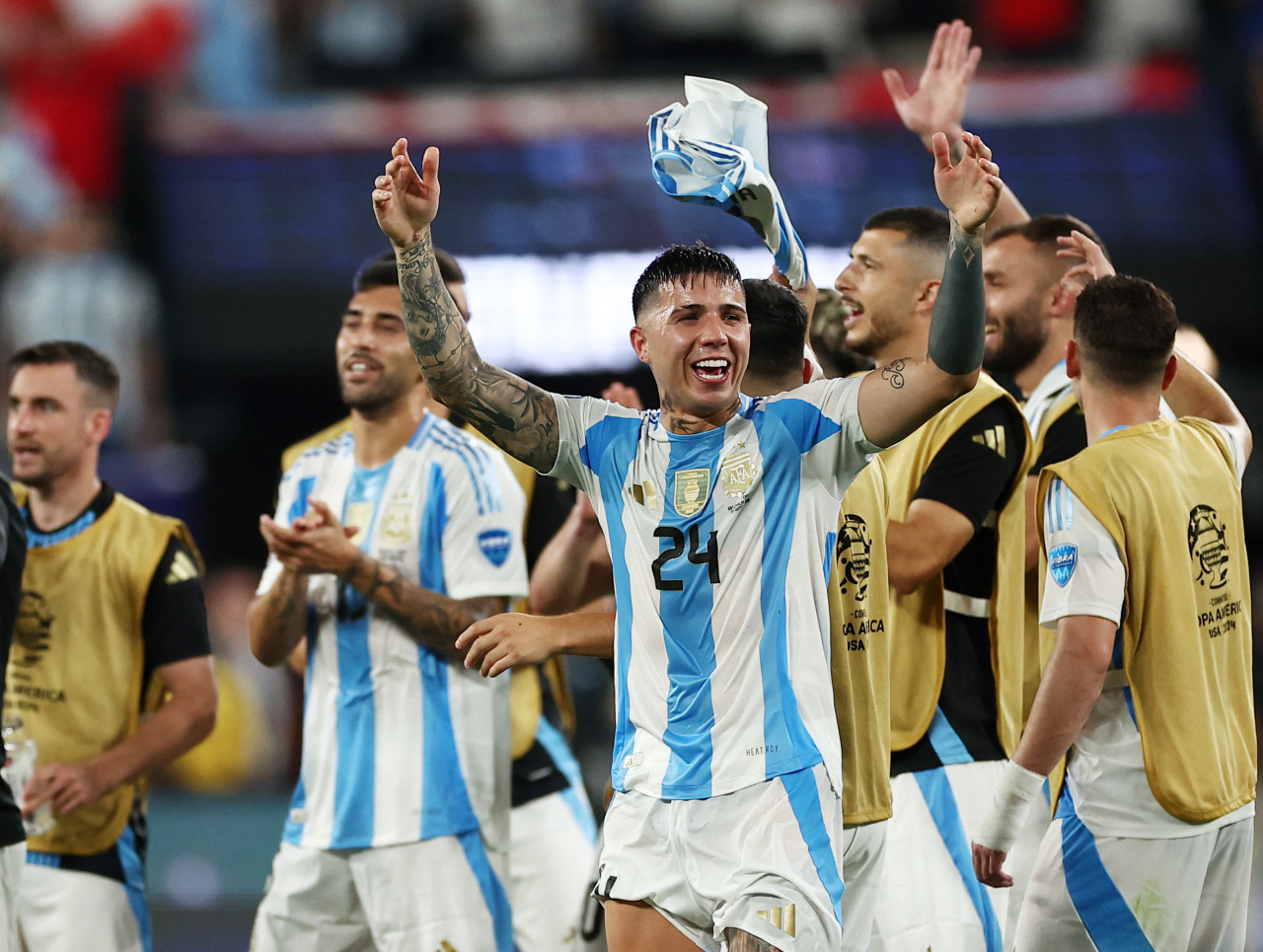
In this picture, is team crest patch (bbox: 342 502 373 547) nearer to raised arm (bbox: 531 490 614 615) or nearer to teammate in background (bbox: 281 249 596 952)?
teammate in background (bbox: 281 249 596 952)

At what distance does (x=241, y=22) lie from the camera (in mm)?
17078

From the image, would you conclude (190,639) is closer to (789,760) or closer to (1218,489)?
(789,760)

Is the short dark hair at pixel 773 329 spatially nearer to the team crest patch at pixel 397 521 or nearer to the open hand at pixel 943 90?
the team crest patch at pixel 397 521

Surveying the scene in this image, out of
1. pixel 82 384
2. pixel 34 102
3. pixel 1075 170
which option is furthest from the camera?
pixel 34 102

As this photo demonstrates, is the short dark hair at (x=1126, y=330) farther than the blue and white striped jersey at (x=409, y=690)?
No

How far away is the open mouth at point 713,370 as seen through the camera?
13.1 feet

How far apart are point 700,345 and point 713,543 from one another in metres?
0.51

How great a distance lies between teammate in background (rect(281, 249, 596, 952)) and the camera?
6.09 m

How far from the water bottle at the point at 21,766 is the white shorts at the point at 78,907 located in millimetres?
129

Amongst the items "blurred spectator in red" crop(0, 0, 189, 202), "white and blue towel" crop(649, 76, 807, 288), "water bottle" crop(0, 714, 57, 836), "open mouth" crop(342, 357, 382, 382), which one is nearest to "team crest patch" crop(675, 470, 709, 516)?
"white and blue towel" crop(649, 76, 807, 288)

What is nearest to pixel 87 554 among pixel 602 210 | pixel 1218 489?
pixel 1218 489

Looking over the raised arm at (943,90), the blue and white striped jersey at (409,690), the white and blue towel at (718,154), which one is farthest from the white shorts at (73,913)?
the raised arm at (943,90)

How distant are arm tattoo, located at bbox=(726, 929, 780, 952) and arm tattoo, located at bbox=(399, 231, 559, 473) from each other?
4.29 feet

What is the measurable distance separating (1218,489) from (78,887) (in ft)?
13.1
